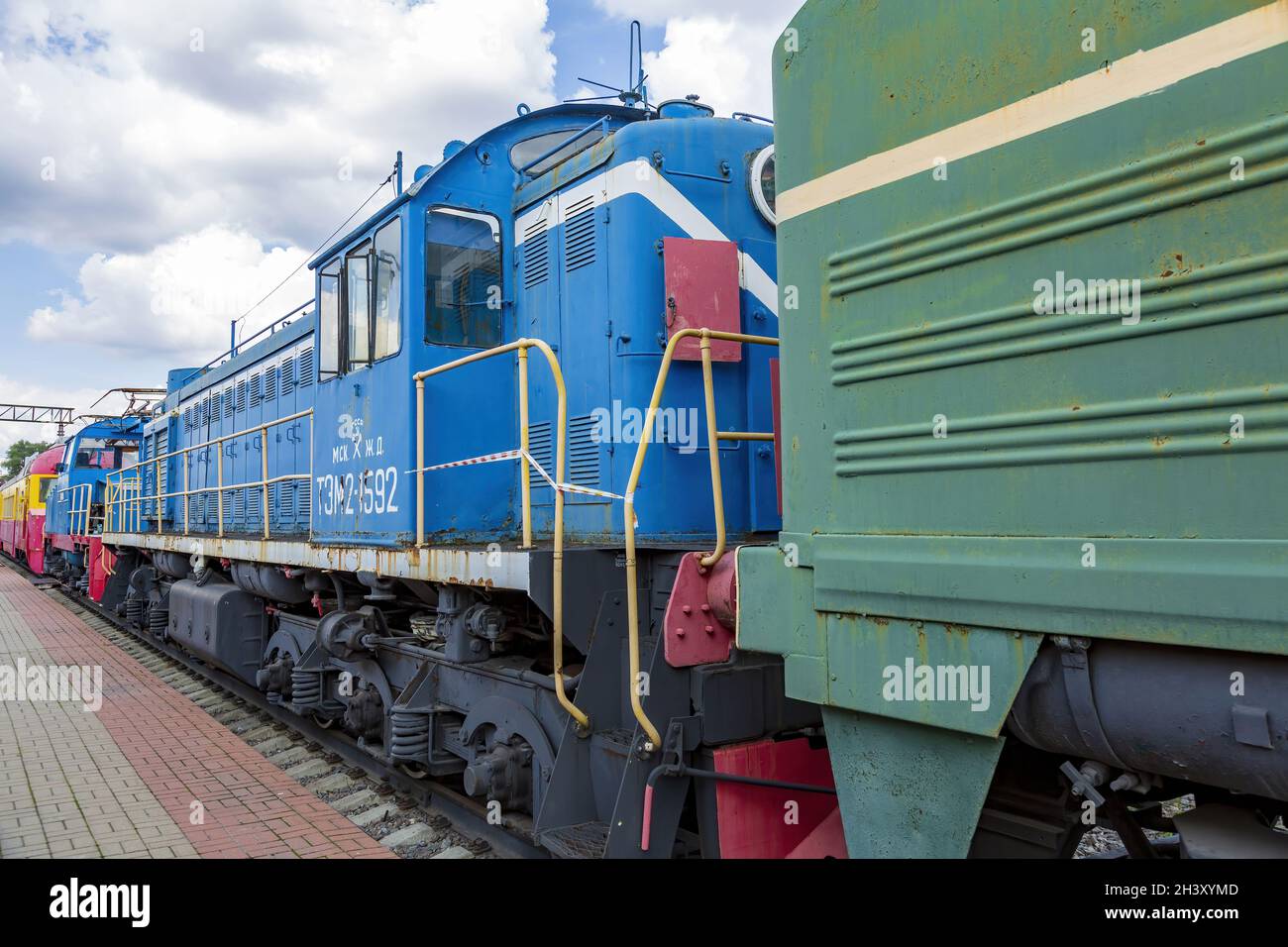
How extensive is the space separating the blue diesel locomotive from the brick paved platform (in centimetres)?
71

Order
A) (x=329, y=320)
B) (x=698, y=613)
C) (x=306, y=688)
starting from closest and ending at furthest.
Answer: (x=698, y=613)
(x=329, y=320)
(x=306, y=688)

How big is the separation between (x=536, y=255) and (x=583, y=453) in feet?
4.38

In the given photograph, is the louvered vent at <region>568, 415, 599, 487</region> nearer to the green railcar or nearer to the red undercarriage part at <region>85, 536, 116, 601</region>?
the green railcar

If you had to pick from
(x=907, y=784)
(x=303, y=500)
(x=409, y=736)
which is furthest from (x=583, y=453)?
(x=303, y=500)

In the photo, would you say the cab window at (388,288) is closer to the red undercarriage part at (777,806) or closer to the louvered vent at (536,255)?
the louvered vent at (536,255)

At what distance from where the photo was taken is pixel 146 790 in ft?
19.4

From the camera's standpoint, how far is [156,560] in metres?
11.9

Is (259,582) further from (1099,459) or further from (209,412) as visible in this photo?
(1099,459)

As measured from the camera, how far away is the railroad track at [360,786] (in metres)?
4.88

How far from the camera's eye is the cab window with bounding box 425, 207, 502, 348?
5.25 meters

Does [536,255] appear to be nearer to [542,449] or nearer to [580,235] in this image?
[580,235]
